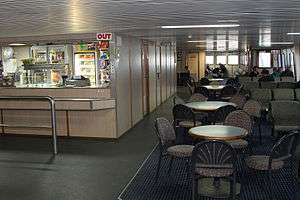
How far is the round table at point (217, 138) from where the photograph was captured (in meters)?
4.15

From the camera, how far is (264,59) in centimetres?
2281

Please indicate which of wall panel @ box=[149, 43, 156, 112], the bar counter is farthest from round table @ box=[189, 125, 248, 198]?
wall panel @ box=[149, 43, 156, 112]

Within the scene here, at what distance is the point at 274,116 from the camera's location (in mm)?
6234

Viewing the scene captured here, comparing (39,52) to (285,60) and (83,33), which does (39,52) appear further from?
(285,60)

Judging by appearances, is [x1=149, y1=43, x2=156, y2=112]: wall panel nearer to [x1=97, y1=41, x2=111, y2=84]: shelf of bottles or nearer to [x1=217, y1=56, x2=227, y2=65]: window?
[x1=97, y1=41, x2=111, y2=84]: shelf of bottles

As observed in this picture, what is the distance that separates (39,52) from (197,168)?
21.0 feet

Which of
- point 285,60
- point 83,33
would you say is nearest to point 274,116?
point 83,33

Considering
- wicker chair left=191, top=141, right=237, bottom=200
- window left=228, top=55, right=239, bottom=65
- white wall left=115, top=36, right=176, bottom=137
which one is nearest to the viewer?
wicker chair left=191, top=141, right=237, bottom=200

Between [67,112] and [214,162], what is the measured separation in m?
4.33

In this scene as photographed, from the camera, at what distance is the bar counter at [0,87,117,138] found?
691 centimetres

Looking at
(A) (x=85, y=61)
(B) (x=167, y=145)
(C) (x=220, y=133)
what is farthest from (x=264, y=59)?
(C) (x=220, y=133)

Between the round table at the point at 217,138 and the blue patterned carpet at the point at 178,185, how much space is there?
0.16 m

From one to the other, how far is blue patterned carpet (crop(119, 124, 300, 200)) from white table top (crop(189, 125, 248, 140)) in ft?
2.18

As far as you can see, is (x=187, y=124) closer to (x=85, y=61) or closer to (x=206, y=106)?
(x=206, y=106)
